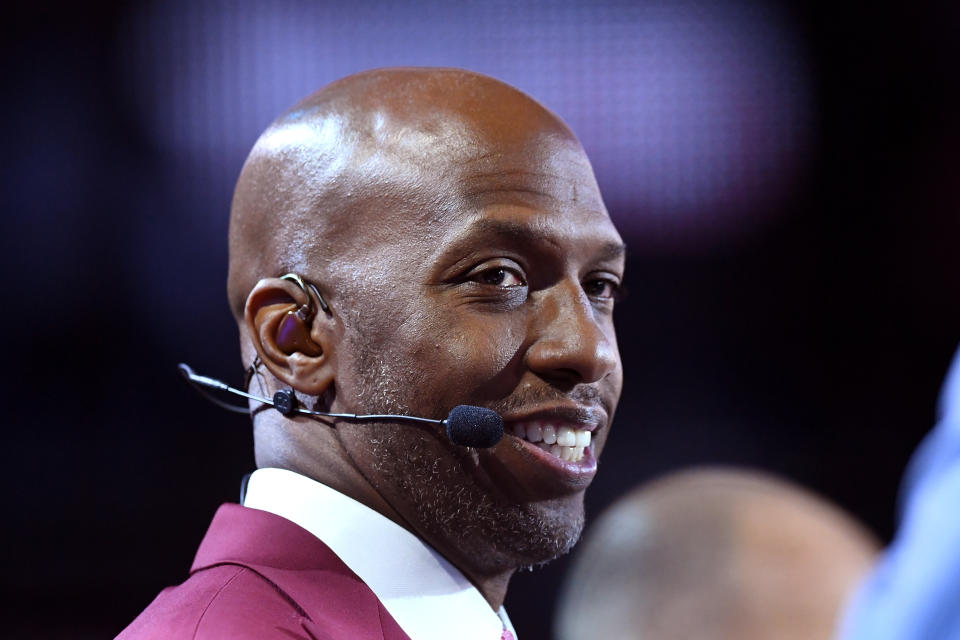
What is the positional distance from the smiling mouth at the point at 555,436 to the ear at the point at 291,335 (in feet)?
1.05

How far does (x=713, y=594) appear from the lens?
295 cm

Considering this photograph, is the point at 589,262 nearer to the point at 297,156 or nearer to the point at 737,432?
the point at 297,156

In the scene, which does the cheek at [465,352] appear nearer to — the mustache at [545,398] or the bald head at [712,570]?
the mustache at [545,398]

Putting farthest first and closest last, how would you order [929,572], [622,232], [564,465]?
[622,232]
[564,465]
[929,572]

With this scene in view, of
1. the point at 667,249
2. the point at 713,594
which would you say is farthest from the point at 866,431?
the point at 713,594

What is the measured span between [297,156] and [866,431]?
2.80 metres

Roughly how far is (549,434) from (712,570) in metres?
1.29

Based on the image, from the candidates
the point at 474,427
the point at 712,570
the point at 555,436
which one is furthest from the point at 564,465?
the point at 712,570

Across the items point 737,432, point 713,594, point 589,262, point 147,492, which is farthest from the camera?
point 737,432

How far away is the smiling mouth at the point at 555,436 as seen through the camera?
1.86 metres

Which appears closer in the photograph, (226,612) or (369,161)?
(226,612)

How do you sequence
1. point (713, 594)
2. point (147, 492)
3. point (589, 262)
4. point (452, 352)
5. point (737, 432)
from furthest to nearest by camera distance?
point (737, 432) → point (147, 492) → point (713, 594) → point (589, 262) → point (452, 352)

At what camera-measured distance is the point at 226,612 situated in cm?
164

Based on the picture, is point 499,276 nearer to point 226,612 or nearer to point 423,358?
point 423,358
